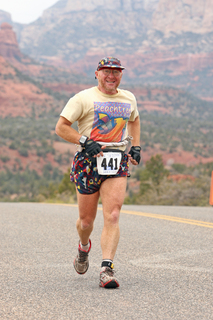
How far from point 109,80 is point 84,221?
4.49ft

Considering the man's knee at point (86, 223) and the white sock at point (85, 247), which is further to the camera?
the white sock at point (85, 247)

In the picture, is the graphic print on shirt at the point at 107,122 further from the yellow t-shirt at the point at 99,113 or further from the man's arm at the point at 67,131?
the man's arm at the point at 67,131

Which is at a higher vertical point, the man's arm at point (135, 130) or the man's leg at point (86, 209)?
the man's arm at point (135, 130)

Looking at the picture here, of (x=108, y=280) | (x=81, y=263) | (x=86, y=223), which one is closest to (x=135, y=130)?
(x=86, y=223)

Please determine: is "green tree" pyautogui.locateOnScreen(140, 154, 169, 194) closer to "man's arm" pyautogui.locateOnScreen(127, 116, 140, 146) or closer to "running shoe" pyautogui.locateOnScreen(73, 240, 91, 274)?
"man's arm" pyautogui.locateOnScreen(127, 116, 140, 146)

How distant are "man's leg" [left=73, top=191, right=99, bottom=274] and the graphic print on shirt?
547mm

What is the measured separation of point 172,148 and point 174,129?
71.9ft

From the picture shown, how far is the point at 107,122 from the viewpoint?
4.57 metres

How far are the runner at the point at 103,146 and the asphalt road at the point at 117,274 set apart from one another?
464 millimetres

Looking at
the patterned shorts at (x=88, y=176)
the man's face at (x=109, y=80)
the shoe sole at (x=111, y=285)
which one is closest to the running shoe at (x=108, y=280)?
the shoe sole at (x=111, y=285)

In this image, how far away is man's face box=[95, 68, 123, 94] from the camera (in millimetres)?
4598

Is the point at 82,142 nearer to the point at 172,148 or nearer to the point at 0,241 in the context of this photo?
the point at 0,241

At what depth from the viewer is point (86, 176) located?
179 inches

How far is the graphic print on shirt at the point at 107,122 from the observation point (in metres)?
4.55
